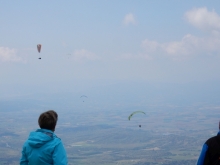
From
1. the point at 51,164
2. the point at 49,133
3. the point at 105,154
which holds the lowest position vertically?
the point at 105,154

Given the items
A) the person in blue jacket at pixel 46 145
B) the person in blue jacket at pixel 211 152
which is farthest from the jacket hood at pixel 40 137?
the person in blue jacket at pixel 211 152

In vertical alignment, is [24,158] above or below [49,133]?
below

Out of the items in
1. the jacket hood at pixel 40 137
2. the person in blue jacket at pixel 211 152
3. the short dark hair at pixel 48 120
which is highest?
the short dark hair at pixel 48 120

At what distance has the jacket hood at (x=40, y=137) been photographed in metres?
3.98

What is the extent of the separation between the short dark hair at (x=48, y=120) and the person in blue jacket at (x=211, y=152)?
177 cm

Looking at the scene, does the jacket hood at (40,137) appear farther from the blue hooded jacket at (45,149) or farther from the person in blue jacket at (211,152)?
the person in blue jacket at (211,152)

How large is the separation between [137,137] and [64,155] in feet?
414

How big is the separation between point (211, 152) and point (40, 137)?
1.97 metres

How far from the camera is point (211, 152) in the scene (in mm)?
3975

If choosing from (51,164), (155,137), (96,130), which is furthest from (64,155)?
(96,130)

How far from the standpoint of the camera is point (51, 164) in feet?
13.3

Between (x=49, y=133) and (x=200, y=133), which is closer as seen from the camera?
(x=49, y=133)

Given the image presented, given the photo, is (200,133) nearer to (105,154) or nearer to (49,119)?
(105,154)

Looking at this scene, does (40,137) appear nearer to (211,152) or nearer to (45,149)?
(45,149)
